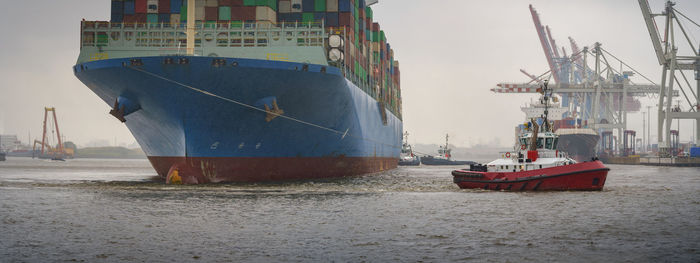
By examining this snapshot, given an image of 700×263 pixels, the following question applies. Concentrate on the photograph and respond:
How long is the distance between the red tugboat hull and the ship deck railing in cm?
1235

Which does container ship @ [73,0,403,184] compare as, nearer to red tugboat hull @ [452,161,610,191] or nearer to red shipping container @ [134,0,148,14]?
red shipping container @ [134,0,148,14]

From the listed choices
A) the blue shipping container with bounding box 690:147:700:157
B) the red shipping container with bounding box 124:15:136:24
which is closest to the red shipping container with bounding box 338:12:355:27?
the red shipping container with bounding box 124:15:136:24

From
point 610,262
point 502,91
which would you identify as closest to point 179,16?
point 610,262

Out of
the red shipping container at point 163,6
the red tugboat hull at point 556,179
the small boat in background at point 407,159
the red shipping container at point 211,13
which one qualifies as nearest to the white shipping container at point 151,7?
the red shipping container at point 163,6

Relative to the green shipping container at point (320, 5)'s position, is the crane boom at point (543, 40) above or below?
above

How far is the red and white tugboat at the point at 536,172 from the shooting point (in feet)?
96.3

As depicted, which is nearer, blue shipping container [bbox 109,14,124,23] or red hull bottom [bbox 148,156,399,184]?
red hull bottom [bbox 148,156,399,184]

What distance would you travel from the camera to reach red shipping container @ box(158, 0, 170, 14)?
38.2 m

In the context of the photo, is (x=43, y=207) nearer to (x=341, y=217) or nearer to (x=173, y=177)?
(x=173, y=177)

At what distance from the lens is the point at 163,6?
3825 cm

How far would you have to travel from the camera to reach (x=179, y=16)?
37844mm

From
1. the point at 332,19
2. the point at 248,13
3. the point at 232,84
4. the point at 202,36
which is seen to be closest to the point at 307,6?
the point at 332,19

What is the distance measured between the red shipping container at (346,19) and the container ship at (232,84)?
0.07 metres

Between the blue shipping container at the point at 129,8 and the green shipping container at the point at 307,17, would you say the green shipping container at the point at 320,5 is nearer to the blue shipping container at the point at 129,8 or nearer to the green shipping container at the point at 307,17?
the green shipping container at the point at 307,17
